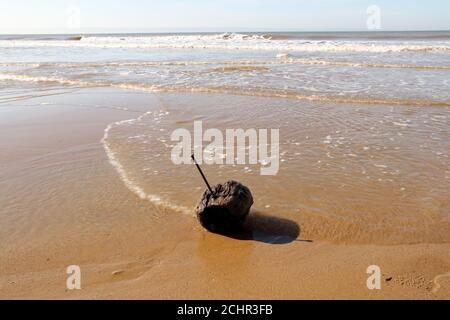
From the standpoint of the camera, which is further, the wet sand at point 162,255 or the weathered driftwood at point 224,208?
the weathered driftwood at point 224,208

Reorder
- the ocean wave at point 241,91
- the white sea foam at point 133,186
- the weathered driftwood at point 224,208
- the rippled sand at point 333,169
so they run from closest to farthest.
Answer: the weathered driftwood at point 224,208 < the rippled sand at point 333,169 < the white sea foam at point 133,186 < the ocean wave at point 241,91

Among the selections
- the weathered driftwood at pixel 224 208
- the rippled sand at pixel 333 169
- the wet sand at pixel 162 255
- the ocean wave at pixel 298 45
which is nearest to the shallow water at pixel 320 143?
the rippled sand at pixel 333 169

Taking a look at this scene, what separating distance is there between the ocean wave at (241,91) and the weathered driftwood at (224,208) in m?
6.72

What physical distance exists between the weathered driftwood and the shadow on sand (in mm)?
113

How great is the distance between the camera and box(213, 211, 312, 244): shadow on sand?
392 centimetres

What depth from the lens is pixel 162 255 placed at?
3697mm

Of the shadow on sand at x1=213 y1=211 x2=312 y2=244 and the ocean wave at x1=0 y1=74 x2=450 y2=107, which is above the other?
the ocean wave at x1=0 y1=74 x2=450 y2=107

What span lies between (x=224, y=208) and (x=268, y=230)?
0.56 meters

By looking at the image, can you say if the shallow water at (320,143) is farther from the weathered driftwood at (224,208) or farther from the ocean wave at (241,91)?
the weathered driftwood at (224,208)

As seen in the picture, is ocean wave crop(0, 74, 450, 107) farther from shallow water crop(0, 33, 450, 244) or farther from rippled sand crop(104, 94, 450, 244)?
rippled sand crop(104, 94, 450, 244)

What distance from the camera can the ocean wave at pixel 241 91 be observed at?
9672mm

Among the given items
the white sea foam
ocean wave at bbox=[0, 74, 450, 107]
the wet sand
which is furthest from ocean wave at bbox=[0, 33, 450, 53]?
the wet sand

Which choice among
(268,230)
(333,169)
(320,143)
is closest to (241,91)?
(320,143)
